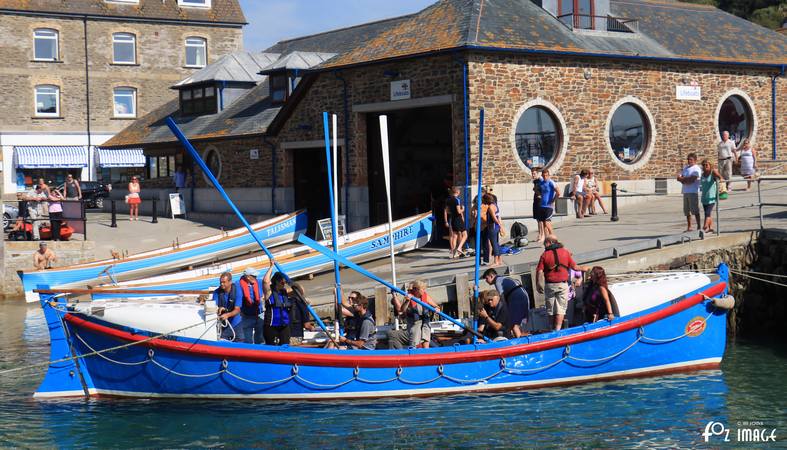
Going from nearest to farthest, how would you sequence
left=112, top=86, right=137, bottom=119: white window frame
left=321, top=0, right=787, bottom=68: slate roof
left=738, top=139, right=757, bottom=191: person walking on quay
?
left=321, top=0, right=787, bottom=68: slate roof
left=738, top=139, right=757, bottom=191: person walking on quay
left=112, top=86, right=137, bottom=119: white window frame

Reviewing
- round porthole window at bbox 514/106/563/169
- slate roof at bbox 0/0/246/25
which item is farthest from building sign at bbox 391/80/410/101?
slate roof at bbox 0/0/246/25

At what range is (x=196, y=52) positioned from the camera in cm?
5216

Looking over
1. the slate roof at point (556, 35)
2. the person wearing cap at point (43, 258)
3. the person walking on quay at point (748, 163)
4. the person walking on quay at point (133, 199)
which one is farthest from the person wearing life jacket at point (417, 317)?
the person walking on quay at point (133, 199)

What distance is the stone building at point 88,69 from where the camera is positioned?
158 feet

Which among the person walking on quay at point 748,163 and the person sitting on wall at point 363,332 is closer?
the person sitting on wall at point 363,332

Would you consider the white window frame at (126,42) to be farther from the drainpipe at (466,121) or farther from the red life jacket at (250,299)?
the red life jacket at (250,299)

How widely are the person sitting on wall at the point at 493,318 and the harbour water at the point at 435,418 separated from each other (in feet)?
3.38

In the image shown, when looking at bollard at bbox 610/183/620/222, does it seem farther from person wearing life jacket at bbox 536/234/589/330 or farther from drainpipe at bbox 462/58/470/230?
person wearing life jacket at bbox 536/234/589/330

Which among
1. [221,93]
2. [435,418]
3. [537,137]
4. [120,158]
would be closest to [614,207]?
[537,137]

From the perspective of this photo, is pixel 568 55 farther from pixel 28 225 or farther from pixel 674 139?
pixel 28 225

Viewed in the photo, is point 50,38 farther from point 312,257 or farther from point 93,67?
point 312,257

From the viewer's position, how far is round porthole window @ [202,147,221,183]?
35.3 m

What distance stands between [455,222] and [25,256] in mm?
11863

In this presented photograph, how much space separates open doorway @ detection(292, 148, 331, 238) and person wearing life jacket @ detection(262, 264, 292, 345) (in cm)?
1631
